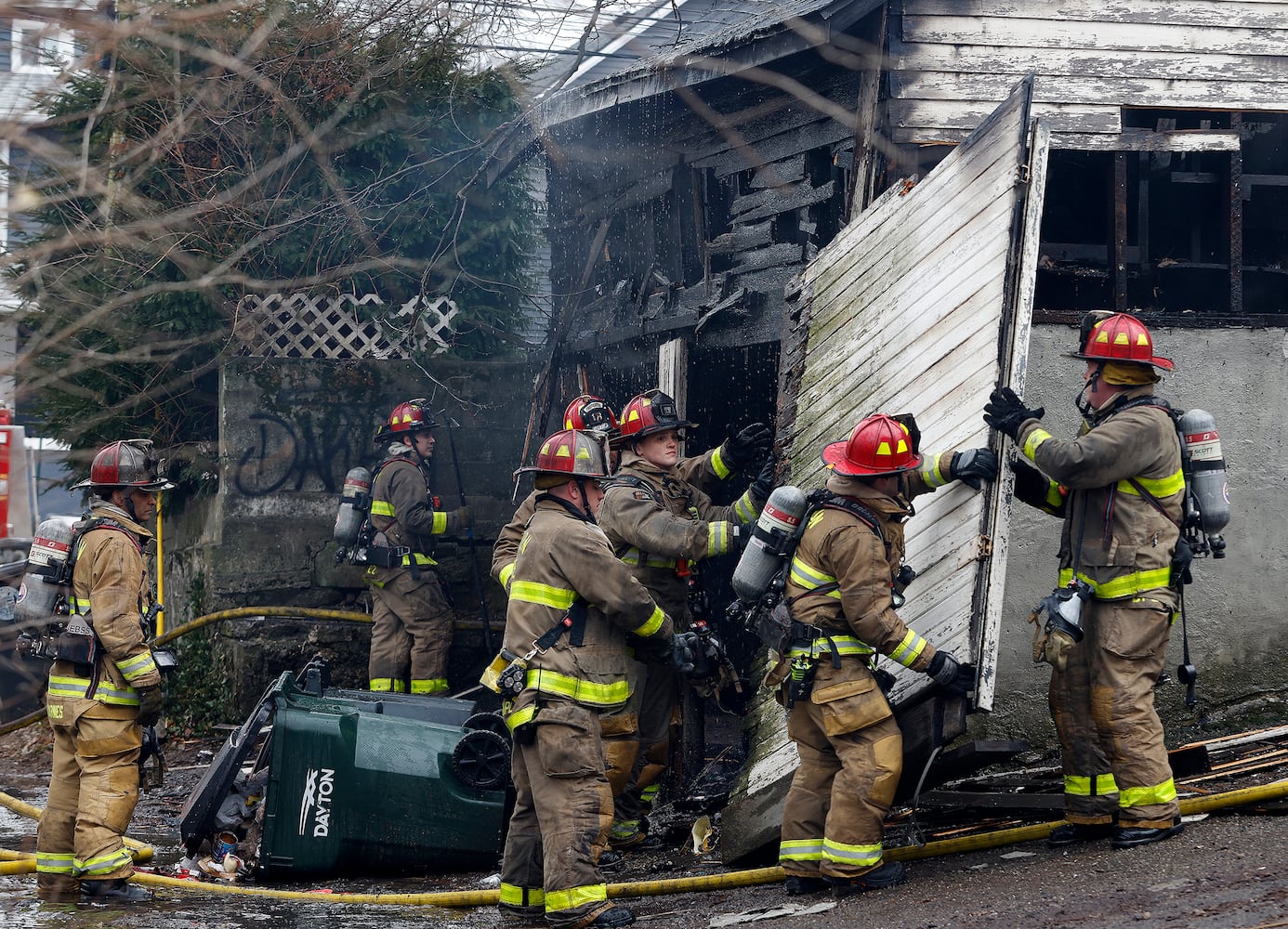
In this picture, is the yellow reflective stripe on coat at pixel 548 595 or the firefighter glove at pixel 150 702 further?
the firefighter glove at pixel 150 702

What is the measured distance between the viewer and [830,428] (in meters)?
6.62

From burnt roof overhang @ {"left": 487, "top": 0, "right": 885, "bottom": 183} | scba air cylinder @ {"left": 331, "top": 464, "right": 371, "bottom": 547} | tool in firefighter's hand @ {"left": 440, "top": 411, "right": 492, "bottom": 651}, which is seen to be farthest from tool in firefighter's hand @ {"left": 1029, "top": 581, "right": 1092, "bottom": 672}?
scba air cylinder @ {"left": 331, "top": 464, "right": 371, "bottom": 547}

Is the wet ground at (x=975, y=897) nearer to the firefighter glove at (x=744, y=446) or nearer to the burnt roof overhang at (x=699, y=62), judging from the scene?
the firefighter glove at (x=744, y=446)

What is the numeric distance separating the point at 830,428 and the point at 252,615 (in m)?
5.31

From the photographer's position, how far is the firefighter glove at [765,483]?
6613 millimetres

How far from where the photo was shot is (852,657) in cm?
525

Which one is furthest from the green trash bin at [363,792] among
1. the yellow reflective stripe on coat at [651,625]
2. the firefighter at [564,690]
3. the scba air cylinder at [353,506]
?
the scba air cylinder at [353,506]

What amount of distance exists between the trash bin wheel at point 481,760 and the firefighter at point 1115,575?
8.56ft

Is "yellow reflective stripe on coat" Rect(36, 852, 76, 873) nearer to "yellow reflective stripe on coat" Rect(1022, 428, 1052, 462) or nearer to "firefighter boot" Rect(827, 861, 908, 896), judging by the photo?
"firefighter boot" Rect(827, 861, 908, 896)

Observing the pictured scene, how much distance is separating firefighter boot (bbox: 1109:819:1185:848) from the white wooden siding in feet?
13.9

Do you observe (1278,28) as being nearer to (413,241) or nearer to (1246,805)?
(1246,805)

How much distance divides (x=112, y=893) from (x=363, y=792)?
1238 millimetres

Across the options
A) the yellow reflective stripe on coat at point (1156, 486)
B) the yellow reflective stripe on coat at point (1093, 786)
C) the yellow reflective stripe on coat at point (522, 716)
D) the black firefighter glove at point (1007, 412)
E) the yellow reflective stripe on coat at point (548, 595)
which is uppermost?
the black firefighter glove at point (1007, 412)

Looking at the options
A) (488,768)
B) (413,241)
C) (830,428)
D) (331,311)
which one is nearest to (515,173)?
(413,241)
